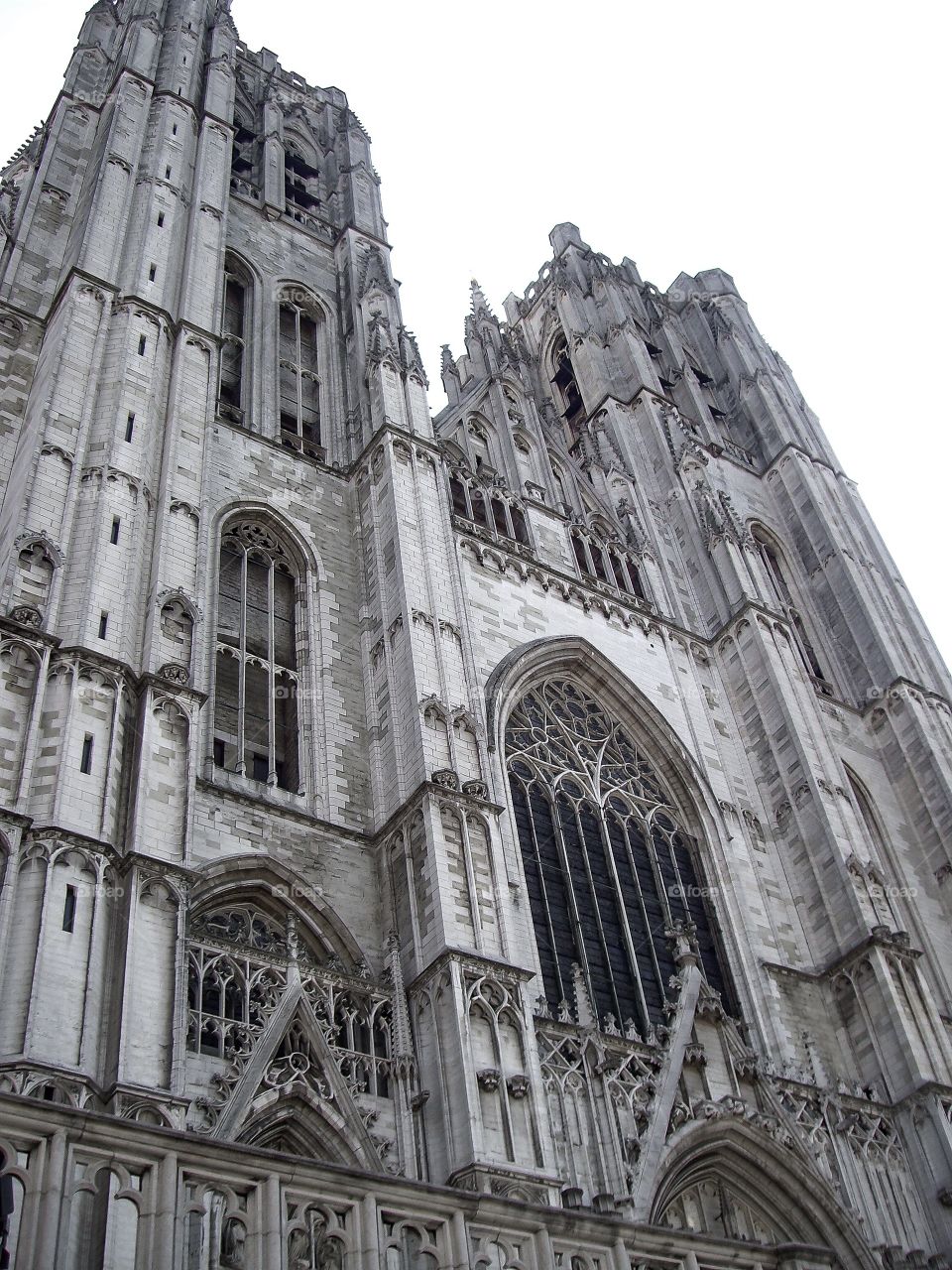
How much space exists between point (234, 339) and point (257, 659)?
851 cm

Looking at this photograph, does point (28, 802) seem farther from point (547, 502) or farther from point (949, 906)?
point (949, 906)

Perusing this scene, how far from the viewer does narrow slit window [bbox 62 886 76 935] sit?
12.2m

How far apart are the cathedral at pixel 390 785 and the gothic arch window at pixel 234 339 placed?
10 cm

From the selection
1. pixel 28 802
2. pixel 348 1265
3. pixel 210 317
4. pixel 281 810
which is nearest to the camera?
pixel 348 1265

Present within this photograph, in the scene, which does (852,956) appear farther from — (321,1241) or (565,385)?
(565,385)

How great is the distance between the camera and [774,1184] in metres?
16.7

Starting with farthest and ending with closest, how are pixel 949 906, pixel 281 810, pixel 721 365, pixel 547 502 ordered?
pixel 721 365, pixel 547 502, pixel 949 906, pixel 281 810

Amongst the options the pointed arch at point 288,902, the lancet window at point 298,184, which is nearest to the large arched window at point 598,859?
the pointed arch at point 288,902

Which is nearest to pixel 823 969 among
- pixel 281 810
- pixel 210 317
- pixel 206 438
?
pixel 281 810

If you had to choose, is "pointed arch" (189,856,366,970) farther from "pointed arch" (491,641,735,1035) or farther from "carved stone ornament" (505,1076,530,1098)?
"pointed arch" (491,641,735,1035)

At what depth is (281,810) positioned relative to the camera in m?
16.6

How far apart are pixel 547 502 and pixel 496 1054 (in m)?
14.5

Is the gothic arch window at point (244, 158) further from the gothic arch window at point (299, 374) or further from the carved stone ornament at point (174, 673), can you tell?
the carved stone ornament at point (174, 673)

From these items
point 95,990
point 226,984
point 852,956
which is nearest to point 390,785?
point 226,984
